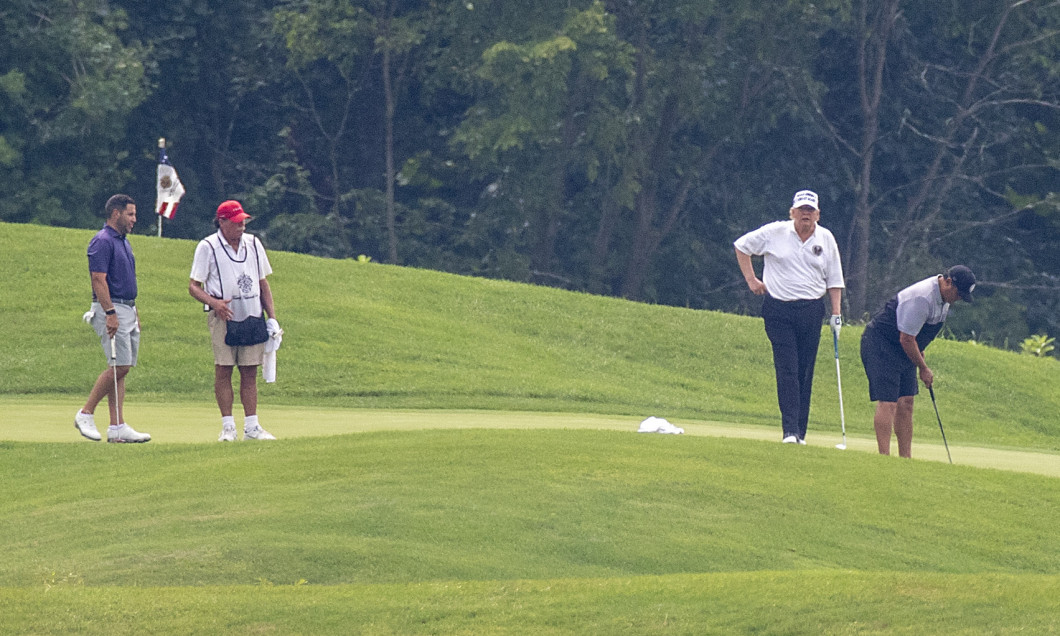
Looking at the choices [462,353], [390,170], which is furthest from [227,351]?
[390,170]

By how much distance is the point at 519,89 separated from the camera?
42281 mm

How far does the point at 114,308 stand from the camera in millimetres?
12844

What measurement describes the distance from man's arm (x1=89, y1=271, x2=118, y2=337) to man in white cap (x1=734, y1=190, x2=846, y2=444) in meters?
4.90

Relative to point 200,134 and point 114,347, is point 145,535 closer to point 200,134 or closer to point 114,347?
point 114,347

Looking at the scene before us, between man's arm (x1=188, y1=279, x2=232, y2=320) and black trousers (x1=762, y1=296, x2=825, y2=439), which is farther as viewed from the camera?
black trousers (x1=762, y1=296, x2=825, y2=439)

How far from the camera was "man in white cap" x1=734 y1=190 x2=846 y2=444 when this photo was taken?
1288 cm

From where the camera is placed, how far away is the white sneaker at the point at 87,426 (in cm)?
1308

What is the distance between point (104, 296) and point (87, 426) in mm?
1176

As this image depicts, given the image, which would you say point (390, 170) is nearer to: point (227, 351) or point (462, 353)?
point (462, 353)

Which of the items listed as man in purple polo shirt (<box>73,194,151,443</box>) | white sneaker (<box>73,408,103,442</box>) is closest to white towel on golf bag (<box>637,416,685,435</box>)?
man in purple polo shirt (<box>73,194,151,443</box>)

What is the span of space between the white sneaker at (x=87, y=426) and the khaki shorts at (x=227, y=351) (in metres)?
1.16

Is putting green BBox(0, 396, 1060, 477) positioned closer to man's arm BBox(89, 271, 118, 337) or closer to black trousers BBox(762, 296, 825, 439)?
black trousers BBox(762, 296, 825, 439)

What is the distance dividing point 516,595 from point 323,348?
547 inches

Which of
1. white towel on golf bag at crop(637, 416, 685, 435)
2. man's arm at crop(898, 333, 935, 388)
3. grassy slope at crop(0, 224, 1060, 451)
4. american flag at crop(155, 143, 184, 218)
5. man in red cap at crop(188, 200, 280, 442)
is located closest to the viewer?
man in red cap at crop(188, 200, 280, 442)
